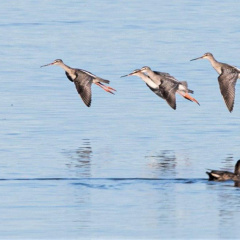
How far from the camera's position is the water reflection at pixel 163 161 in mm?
19688

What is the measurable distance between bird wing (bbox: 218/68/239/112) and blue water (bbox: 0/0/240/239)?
566 mm

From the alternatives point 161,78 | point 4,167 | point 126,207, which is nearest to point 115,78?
point 161,78

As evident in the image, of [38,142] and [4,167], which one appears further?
[38,142]

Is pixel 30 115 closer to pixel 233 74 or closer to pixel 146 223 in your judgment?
pixel 233 74

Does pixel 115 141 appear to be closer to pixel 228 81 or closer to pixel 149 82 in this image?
pixel 228 81

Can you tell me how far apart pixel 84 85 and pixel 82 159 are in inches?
177

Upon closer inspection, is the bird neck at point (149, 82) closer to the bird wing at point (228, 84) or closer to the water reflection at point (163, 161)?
the bird wing at point (228, 84)

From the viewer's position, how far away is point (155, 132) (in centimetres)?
2311

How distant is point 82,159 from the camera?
20672 mm

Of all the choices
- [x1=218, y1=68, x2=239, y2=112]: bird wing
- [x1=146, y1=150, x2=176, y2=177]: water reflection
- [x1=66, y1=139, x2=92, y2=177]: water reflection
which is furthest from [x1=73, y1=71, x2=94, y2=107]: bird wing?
[x1=146, y1=150, x2=176, y2=177]: water reflection

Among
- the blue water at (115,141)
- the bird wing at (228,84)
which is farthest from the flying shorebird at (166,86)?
the bird wing at (228,84)

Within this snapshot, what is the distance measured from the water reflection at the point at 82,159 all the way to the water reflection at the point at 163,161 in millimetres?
1050

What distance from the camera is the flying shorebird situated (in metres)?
24.0

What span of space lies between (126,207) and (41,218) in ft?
4.23
